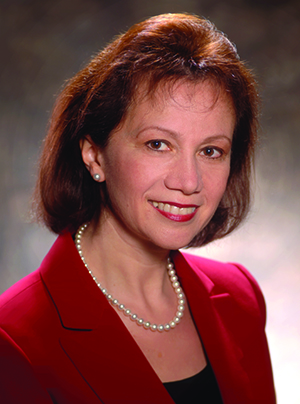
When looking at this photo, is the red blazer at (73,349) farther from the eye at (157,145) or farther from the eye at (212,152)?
the eye at (212,152)

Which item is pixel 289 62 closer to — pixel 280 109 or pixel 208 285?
pixel 280 109

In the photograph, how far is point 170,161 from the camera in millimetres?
1482

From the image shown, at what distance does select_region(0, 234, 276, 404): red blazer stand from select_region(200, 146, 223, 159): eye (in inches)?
21.9

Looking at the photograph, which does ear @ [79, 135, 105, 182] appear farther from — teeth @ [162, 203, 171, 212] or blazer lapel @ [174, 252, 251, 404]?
blazer lapel @ [174, 252, 251, 404]

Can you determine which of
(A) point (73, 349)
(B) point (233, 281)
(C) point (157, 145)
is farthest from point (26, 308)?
(B) point (233, 281)

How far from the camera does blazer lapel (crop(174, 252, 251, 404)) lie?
5.67ft

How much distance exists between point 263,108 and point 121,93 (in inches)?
38.3

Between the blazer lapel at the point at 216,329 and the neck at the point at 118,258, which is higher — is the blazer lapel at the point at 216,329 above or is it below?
below

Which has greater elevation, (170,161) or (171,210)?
(170,161)

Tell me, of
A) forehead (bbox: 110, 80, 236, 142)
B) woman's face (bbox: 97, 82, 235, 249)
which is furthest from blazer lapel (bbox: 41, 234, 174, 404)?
forehead (bbox: 110, 80, 236, 142)

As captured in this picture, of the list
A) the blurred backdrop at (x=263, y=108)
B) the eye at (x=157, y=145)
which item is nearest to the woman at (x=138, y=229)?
the eye at (x=157, y=145)

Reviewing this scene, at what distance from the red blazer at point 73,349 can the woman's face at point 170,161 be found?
0.92ft

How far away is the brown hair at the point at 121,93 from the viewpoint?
149 centimetres

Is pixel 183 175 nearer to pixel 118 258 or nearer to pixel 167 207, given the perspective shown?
pixel 167 207
